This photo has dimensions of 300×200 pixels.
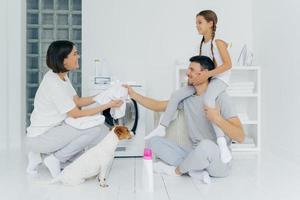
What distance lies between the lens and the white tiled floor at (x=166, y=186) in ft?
7.82

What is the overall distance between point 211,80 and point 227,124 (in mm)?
462

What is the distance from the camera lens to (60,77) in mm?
3008

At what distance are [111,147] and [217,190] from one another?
29.2 inches

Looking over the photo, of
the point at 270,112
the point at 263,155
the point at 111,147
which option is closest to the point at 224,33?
the point at 270,112

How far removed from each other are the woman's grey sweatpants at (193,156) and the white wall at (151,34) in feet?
5.54

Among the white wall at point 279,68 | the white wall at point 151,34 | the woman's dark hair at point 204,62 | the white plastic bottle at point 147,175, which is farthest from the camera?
the white wall at point 151,34

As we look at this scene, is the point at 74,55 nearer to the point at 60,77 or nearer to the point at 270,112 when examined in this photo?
the point at 60,77

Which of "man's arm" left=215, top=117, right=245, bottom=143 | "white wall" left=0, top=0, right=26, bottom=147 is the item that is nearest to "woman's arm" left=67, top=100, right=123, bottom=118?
"man's arm" left=215, top=117, right=245, bottom=143

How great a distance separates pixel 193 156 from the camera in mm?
2736

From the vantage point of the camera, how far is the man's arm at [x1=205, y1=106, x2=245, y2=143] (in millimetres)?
2756

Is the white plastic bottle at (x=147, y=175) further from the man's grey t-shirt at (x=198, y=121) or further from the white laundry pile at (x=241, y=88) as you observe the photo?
the white laundry pile at (x=241, y=88)

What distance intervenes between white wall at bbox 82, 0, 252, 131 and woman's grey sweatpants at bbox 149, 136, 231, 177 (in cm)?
169

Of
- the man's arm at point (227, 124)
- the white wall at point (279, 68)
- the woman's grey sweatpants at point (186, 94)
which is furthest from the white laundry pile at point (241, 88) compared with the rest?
the man's arm at point (227, 124)

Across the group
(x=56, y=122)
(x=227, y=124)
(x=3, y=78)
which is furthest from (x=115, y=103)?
(x=3, y=78)
